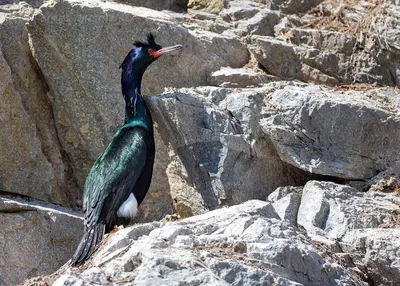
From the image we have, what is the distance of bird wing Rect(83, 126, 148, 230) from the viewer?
7.62m

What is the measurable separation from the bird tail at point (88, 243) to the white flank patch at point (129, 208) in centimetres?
40

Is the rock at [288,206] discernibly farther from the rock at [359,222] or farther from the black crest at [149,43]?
the black crest at [149,43]

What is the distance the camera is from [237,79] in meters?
9.10

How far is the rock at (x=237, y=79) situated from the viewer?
358 inches

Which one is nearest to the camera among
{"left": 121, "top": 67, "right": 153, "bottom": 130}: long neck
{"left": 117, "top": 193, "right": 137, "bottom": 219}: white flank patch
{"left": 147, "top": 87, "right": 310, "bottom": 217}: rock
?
{"left": 117, "top": 193, "right": 137, "bottom": 219}: white flank patch

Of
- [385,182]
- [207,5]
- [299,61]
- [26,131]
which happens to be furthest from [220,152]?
[207,5]

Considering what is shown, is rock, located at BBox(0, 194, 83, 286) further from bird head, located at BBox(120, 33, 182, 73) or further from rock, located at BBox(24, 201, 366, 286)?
rock, located at BBox(24, 201, 366, 286)

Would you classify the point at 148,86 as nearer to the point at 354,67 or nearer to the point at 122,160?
the point at 122,160

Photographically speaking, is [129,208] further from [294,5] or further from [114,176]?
[294,5]

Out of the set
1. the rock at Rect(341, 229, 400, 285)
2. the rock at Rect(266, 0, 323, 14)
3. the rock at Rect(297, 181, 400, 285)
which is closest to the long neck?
the rock at Rect(297, 181, 400, 285)

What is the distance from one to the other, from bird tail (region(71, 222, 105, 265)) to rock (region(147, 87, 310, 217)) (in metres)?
1.22

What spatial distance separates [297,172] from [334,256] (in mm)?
2169

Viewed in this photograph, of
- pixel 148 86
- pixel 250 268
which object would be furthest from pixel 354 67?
pixel 250 268

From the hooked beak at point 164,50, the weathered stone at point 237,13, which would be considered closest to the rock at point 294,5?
the weathered stone at point 237,13
